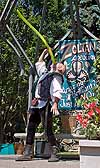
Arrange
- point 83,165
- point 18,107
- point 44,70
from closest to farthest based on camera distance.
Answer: point 83,165
point 44,70
point 18,107

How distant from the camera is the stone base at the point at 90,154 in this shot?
17.1ft

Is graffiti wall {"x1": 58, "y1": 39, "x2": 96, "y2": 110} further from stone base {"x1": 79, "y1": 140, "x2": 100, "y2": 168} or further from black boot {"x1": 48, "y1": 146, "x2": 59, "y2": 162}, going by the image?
stone base {"x1": 79, "y1": 140, "x2": 100, "y2": 168}

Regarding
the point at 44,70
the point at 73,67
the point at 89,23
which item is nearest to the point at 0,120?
the point at 89,23

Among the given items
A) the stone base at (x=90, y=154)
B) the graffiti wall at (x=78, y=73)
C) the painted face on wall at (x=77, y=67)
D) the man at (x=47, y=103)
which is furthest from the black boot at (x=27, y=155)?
the painted face on wall at (x=77, y=67)

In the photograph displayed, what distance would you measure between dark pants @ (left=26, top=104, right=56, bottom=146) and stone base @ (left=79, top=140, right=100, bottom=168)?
2.01m

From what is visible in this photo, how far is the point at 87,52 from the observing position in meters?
9.41

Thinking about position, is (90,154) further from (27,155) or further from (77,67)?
(77,67)

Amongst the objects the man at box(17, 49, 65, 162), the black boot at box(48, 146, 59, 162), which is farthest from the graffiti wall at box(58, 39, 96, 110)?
the black boot at box(48, 146, 59, 162)

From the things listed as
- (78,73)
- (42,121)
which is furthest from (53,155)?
(78,73)

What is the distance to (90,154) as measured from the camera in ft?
17.2

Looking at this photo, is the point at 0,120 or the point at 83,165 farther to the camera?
the point at 0,120

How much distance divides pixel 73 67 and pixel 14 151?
6.93 ft

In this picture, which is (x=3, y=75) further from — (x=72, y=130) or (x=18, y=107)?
(x=72, y=130)

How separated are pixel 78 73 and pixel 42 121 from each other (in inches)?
94.0
